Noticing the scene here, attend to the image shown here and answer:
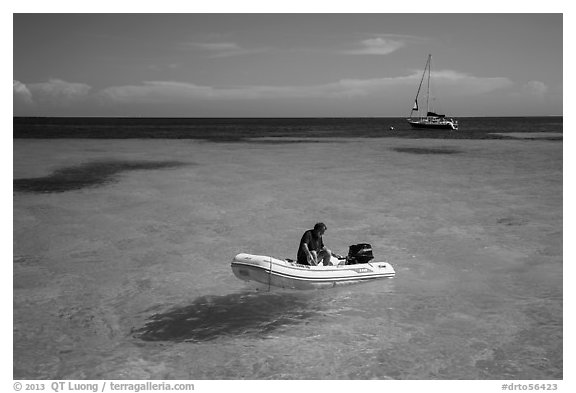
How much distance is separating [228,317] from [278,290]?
56.2 inches

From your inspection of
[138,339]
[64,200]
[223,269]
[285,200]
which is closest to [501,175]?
[285,200]

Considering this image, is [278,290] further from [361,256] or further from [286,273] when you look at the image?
[361,256]

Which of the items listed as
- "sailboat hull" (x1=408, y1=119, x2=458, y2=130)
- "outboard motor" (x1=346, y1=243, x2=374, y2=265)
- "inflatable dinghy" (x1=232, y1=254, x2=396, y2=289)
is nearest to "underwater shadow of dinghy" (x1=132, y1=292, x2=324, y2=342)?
"inflatable dinghy" (x1=232, y1=254, x2=396, y2=289)

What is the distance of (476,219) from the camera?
1694 centimetres

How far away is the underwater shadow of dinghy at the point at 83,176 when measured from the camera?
23734 mm

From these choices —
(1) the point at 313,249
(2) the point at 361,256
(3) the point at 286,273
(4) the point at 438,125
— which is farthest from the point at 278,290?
(4) the point at 438,125

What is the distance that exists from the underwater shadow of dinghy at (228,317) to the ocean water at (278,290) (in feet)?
0.12

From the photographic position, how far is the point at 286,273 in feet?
32.5

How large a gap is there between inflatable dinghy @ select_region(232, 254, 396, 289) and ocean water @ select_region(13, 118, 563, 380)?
0.27 meters

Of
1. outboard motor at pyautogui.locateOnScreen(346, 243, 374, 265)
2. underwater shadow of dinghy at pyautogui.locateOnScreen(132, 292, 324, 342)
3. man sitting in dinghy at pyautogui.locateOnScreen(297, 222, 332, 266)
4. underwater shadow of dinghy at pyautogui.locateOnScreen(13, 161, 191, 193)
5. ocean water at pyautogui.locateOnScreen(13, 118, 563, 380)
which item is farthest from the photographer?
underwater shadow of dinghy at pyautogui.locateOnScreen(13, 161, 191, 193)

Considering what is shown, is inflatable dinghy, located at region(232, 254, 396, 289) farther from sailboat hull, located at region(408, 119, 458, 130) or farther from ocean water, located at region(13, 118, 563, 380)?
sailboat hull, located at region(408, 119, 458, 130)

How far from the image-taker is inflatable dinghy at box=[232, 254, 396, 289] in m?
9.87

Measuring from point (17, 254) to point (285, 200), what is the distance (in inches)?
420
